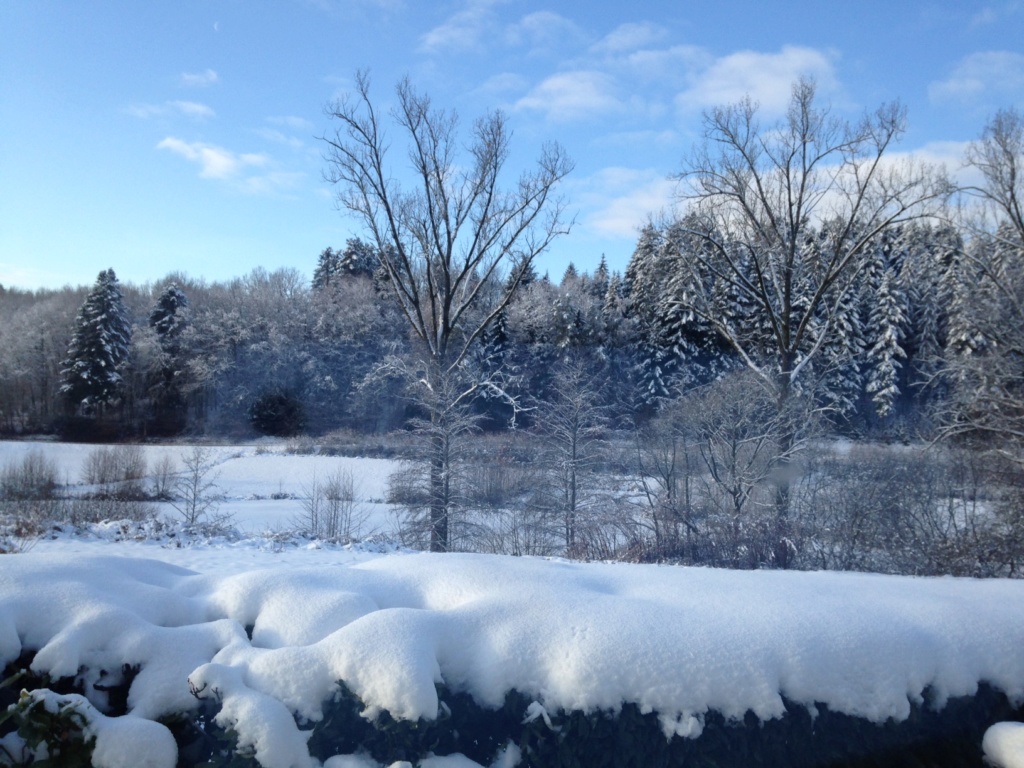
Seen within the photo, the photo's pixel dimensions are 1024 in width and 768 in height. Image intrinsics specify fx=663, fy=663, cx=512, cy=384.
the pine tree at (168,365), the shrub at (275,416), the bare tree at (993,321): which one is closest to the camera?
the bare tree at (993,321)

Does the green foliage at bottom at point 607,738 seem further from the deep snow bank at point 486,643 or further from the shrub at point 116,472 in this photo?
the shrub at point 116,472

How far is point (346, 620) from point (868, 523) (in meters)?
10.5

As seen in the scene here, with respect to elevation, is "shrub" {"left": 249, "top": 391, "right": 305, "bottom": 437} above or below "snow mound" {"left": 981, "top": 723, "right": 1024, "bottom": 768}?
above

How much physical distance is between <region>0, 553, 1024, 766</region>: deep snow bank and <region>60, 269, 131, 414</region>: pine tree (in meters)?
25.5

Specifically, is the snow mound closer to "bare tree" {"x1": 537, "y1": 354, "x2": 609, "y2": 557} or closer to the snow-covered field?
the snow-covered field

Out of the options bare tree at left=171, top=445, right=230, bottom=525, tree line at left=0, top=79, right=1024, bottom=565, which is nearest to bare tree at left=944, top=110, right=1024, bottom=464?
tree line at left=0, top=79, right=1024, bottom=565

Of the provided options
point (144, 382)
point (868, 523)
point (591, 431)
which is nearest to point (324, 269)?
point (144, 382)

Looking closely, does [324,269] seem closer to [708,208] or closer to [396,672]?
[708,208]

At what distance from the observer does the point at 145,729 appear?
2566 mm

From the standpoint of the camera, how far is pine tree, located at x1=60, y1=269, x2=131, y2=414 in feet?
82.0

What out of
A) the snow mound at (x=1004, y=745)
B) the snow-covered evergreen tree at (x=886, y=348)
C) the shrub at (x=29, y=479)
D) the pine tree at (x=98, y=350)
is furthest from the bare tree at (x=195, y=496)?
the snow-covered evergreen tree at (x=886, y=348)

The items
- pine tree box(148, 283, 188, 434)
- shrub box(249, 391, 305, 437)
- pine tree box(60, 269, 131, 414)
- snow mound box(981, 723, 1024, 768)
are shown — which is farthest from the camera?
shrub box(249, 391, 305, 437)

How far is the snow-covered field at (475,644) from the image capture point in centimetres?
267

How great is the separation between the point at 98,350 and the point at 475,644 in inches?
1157
